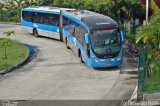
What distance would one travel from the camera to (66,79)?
23.5 metres

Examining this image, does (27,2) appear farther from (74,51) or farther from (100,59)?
(100,59)

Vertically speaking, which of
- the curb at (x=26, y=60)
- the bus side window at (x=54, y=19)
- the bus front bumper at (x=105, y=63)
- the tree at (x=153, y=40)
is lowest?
the curb at (x=26, y=60)

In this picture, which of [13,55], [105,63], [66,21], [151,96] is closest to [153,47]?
[151,96]

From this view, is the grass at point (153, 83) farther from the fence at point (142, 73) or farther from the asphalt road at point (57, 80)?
the asphalt road at point (57, 80)

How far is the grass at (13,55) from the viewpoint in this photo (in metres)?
26.7

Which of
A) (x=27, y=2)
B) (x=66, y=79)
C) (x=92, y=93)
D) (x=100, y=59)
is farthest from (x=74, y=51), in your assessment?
(x=27, y=2)

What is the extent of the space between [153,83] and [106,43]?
20.7 feet

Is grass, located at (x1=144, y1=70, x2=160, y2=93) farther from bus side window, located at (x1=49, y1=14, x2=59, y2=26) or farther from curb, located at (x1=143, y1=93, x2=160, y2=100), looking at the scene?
bus side window, located at (x1=49, y1=14, x2=59, y2=26)

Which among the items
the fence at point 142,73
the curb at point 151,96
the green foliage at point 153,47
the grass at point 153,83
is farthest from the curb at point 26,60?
the curb at point 151,96

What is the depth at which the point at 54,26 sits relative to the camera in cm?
3647

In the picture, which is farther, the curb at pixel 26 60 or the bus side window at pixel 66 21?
the bus side window at pixel 66 21

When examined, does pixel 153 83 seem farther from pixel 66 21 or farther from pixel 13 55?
pixel 66 21

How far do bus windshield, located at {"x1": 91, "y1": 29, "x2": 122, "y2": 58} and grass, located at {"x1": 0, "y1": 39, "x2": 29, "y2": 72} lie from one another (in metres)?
5.32

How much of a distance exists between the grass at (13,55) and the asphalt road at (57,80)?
82cm
